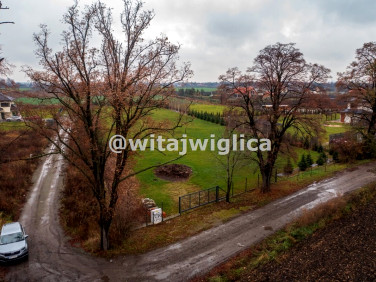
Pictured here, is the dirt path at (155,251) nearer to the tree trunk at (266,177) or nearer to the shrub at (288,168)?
the tree trunk at (266,177)

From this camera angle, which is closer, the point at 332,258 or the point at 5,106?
the point at 332,258

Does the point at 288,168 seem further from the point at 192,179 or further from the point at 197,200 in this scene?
the point at 197,200

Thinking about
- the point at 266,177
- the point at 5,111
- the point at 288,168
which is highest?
the point at 5,111

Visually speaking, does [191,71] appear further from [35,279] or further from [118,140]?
[35,279]

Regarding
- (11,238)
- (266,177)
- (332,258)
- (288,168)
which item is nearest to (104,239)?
(11,238)

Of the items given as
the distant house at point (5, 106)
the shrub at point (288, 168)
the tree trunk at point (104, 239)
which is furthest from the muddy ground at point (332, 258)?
the distant house at point (5, 106)

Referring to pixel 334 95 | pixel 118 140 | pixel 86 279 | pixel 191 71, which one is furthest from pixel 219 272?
pixel 334 95

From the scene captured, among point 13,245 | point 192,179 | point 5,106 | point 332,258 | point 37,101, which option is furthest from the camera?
point 5,106
